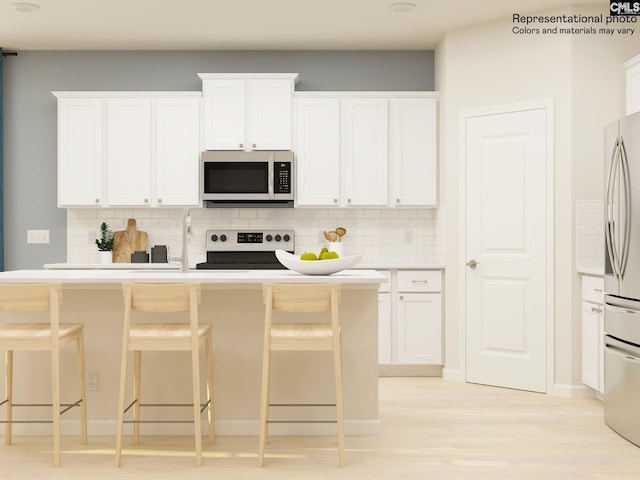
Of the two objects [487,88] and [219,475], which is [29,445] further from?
[487,88]

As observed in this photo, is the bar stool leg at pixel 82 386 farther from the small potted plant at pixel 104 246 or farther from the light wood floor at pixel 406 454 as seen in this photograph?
the small potted plant at pixel 104 246

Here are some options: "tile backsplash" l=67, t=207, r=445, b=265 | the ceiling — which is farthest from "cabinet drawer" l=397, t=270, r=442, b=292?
the ceiling

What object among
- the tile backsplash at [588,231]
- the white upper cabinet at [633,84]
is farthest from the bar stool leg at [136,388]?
the white upper cabinet at [633,84]

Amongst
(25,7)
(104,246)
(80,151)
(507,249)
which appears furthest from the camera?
(104,246)

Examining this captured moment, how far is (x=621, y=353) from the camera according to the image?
3.65 meters

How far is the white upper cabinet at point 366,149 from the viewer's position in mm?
5664

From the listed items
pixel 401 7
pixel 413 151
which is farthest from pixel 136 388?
pixel 401 7

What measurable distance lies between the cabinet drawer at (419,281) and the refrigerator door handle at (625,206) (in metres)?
1.94

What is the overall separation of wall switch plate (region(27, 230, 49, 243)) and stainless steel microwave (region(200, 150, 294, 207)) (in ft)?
5.41

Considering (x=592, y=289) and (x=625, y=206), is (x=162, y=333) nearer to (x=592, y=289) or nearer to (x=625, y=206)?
(x=625, y=206)

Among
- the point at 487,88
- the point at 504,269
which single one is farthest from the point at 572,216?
the point at 487,88

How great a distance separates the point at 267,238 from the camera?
589cm

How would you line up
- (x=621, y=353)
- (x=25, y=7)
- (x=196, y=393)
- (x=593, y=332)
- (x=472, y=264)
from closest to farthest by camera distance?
(x=196, y=393), (x=621, y=353), (x=593, y=332), (x=25, y=7), (x=472, y=264)

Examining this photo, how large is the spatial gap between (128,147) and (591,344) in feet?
13.6
